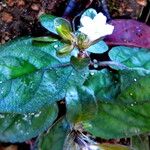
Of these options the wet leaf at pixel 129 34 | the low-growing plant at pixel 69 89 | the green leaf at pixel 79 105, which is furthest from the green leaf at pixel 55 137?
the wet leaf at pixel 129 34

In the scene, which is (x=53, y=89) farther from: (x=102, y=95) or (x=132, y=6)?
(x=132, y=6)

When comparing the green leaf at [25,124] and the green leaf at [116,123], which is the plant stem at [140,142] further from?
the green leaf at [25,124]

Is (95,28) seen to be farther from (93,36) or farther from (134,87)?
(134,87)

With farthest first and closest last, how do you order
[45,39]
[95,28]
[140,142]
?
[140,142], [45,39], [95,28]

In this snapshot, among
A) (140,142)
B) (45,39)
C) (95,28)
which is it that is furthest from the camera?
(140,142)

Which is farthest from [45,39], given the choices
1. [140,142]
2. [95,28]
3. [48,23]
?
[140,142]

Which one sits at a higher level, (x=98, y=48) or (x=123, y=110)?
(x=98, y=48)

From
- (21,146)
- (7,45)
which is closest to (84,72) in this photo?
(7,45)
